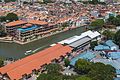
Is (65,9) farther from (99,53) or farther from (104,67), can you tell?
(104,67)

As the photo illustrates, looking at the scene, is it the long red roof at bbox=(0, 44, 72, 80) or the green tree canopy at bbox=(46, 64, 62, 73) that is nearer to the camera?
the green tree canopy at bbox=(46, 64, 62, 73)

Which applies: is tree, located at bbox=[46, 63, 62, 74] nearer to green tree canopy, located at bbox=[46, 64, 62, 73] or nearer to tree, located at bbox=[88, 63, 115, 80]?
green tree canopy, located at bbox=[46, 64, 62, 73]

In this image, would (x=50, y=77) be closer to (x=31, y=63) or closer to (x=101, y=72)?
(x=101, y=72)

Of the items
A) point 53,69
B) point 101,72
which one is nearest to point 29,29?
point 53,69

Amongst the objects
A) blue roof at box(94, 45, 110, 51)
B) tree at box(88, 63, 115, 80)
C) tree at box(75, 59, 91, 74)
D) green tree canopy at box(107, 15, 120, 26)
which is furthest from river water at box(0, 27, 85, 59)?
tree at box(88, 63, 115, 80)

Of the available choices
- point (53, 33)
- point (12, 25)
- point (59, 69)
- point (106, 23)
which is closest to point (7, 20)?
point (12, 25)

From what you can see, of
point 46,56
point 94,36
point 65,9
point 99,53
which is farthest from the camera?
point 65,9

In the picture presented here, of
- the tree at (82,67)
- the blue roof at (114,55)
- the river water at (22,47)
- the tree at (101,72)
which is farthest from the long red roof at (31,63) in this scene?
the tree at (101,72)
